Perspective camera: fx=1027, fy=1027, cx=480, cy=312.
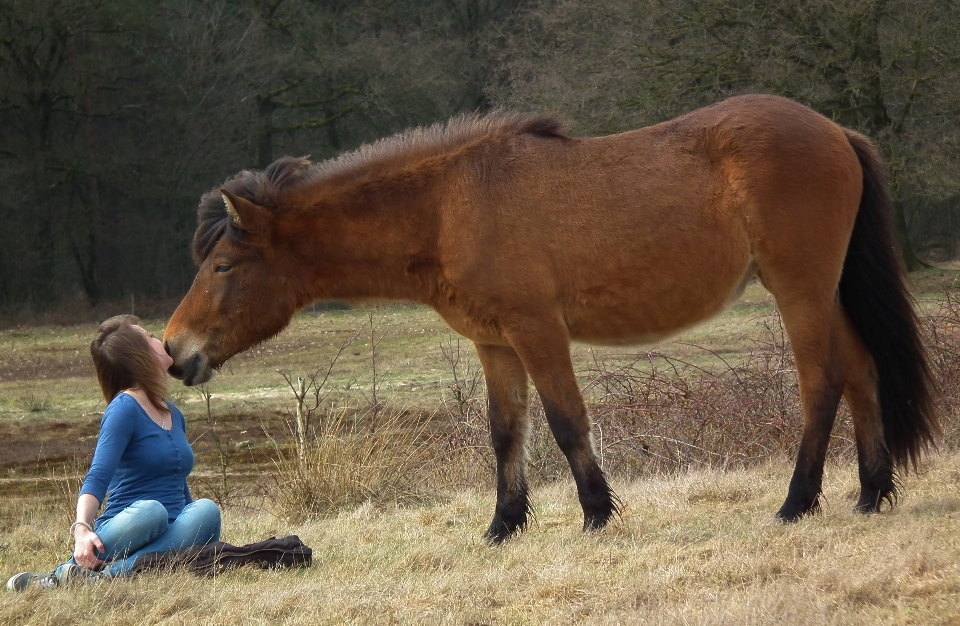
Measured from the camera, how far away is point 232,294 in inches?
248

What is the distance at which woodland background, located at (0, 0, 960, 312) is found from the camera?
21.0 metres

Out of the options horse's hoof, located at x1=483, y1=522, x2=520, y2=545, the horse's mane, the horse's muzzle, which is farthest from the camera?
the horse's mane

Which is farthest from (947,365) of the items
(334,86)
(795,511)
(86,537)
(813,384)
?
(334,86)

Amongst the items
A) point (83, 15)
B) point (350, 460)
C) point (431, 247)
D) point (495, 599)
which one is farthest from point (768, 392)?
point (83, 15)

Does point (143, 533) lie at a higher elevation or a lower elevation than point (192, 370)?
lower

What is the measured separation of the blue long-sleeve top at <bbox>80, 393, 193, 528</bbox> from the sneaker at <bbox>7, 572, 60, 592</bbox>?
39cm

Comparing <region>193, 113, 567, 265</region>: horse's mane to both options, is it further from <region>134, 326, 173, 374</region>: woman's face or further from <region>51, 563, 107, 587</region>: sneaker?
<region>51, 563, 107, 587</region>: sneaker

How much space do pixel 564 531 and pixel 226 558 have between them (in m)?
1.94

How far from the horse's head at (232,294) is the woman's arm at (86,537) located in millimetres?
1332

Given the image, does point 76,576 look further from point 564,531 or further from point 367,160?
point 367,160

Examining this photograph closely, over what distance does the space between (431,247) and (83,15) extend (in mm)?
24218

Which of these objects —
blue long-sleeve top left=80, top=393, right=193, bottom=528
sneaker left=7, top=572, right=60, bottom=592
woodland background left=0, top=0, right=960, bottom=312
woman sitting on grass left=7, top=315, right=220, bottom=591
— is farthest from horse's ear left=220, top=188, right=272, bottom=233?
woodland background left=0, top=0, right=960, bottom=312

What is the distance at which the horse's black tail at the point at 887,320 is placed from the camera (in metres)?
5.98

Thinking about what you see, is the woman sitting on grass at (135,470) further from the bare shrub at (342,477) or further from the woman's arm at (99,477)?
the bare shrub at (342,477)
